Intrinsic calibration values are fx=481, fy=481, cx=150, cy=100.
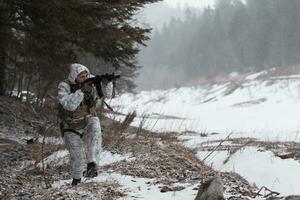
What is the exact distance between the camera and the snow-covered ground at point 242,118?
23.8ft

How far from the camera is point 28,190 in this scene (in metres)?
5.40

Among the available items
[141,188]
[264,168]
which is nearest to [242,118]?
[264,168]

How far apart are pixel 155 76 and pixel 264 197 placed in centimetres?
11899

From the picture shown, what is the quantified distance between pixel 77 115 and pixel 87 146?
37cm

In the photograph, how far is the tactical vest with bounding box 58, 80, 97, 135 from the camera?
545 cm

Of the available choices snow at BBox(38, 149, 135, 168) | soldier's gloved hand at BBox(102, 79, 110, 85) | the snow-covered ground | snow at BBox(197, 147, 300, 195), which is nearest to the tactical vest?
soldier's gloved hand at BBox(102, 79, 110, 85)

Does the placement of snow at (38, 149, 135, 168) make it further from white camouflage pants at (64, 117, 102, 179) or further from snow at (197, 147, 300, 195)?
snow at (197, 147, 300, 195)

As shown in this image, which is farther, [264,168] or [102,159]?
[264,168]

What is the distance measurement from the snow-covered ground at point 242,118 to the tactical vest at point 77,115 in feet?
7.55

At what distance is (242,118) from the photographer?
36531 millimetres

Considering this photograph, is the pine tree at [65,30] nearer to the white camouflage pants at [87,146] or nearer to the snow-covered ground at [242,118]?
the snow-covered ground at [242,118]

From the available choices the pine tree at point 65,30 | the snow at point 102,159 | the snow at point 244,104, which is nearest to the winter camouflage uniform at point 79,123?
the snow at point 102,159

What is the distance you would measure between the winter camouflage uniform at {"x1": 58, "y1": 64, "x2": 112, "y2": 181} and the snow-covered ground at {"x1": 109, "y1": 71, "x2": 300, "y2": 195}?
2.22 m

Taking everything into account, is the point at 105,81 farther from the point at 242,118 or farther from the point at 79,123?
the point at 242,118
